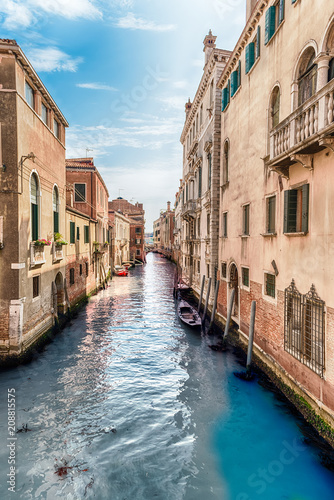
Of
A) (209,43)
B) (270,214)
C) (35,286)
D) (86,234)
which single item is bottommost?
(35,286)

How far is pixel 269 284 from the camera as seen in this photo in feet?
28.3

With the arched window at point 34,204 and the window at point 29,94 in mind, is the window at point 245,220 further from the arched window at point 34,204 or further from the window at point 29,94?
the window at point 29,94

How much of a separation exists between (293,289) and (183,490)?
4.55m

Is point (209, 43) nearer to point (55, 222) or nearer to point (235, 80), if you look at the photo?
point (235, 80)

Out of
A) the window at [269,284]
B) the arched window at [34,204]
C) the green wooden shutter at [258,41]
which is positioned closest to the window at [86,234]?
the arched window at [34,204]

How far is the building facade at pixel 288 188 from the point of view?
5.70m

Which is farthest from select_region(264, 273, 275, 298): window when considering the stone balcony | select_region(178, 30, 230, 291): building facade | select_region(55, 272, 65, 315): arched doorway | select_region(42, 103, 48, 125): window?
select_region(42, 103, 48, 125): window

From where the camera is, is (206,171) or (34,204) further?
(206,171)

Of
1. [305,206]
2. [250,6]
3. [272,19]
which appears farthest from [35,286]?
[250,6]

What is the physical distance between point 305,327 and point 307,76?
5604 millimetres

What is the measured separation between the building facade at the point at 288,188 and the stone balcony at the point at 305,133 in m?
0.02

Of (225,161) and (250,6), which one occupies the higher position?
(250,6)

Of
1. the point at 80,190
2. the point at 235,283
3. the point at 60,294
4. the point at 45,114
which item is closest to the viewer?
the point at 45,114

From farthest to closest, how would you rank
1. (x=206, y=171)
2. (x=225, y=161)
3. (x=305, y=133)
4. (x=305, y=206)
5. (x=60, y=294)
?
(x=206, y=171)
(x=60, y=294)
(x=225, y=161)
(x=305, y=206)
(x=305, y=133)
